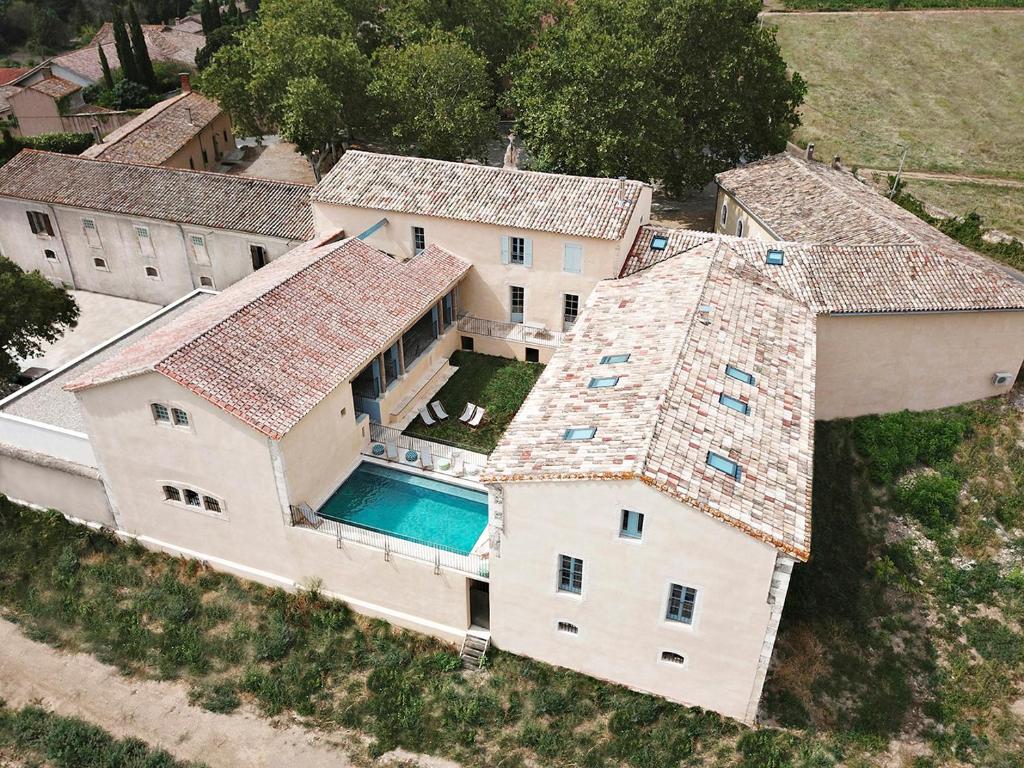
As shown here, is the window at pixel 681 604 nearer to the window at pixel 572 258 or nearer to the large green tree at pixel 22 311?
the window at pixel 572 258

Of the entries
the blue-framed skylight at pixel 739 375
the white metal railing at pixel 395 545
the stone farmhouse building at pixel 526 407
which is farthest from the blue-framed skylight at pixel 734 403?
the white metal railing at pixel 395 545

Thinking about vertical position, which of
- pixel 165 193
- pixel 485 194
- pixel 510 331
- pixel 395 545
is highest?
pixel 485 194

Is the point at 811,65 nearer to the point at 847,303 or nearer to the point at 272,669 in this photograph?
the point at 847,303

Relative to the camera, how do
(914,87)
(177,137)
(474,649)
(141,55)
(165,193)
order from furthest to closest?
(141,55)
(914,87)
(177,137)
(165,193)
(474,649)

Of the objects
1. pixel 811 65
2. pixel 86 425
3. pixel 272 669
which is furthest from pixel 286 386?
pixel 811 65

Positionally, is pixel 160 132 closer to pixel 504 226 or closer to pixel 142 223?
pixel 142 223

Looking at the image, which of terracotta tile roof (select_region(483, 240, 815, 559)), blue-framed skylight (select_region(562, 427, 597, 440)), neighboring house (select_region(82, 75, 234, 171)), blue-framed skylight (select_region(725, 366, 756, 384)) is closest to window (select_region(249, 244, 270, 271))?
neighboring house (select_region(82, 75, 234, 171))

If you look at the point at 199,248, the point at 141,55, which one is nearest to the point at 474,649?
the point at 199,248

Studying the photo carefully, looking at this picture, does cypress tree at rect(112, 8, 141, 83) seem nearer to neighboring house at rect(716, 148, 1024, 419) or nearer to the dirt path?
the dirt path
